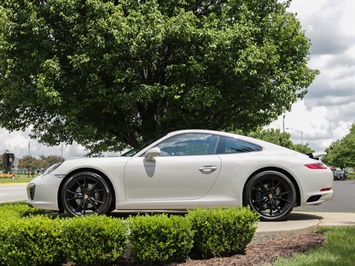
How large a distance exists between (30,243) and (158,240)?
4.36 feet

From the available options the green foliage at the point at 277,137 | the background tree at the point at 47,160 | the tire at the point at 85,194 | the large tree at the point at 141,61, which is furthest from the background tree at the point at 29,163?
the tire at the point at 85,194

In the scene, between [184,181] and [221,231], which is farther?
[184,181]

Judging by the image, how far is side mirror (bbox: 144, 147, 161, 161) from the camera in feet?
18.1

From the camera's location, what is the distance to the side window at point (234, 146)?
5.88 meters

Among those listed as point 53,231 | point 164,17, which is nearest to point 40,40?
point 164,17

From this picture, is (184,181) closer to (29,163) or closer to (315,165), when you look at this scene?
(315,165)

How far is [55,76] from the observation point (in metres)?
10.4

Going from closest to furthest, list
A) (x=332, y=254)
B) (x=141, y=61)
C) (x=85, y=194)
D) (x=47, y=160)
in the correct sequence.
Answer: (x=332, y=254) → (x=85, y=194) → (x=141, y=61) → (x=47, y=160)

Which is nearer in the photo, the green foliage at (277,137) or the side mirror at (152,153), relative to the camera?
the side mirror at (152,153)

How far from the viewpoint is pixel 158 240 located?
412 cm

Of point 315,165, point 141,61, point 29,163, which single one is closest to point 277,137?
point 29,163

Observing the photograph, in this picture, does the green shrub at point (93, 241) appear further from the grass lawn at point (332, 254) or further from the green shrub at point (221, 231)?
the grass lawn at point (332, 254)

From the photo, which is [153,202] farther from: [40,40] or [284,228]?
[40,40]

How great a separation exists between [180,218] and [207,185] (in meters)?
1.32
